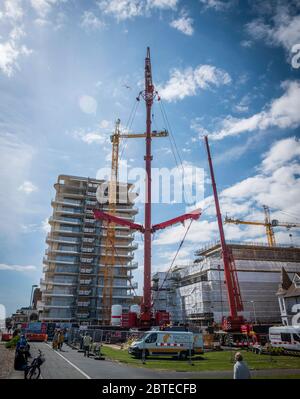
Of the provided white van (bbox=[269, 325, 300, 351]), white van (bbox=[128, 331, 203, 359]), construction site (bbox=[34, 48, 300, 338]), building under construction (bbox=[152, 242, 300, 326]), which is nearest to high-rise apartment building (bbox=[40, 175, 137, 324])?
construction site (bbox=[34, 48, 300, 338])

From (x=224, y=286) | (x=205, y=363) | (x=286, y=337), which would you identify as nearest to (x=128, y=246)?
(x=224, y=286)

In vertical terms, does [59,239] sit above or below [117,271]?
above

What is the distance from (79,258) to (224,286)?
3600 centimetres

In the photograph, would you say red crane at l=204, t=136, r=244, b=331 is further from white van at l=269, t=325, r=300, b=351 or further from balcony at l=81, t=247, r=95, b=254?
balcony at l=81, t=247, r=95, b=254

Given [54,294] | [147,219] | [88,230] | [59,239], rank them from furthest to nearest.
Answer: [88,230] < [59,239] < [54,294] < [147,219]

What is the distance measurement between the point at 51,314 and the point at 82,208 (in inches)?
1053

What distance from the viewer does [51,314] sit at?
59.9 meters

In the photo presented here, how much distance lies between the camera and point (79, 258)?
67.9 meters

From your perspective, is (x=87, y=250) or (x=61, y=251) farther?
(x=87, y=250)

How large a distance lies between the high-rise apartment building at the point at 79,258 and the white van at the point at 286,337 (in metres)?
39.7

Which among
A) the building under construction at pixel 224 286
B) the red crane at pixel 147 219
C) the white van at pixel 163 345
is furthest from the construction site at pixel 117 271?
the white van at pixel 163 345

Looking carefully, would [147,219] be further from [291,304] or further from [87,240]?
[87,240]

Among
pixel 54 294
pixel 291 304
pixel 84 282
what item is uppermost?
pixel 84 282
